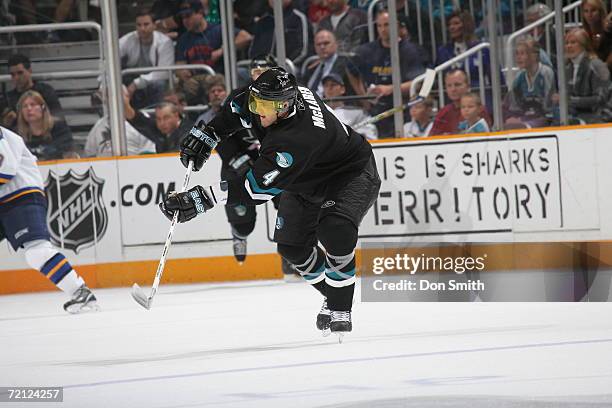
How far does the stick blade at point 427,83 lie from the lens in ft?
27.3

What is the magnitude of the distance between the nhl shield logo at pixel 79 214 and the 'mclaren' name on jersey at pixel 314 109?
12.5 feet

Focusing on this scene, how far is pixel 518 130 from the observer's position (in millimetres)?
7785

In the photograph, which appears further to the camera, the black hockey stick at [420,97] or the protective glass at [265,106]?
the black hockey stick at [420,97]

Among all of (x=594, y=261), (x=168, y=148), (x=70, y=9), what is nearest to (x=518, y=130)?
(x=594, y=261)

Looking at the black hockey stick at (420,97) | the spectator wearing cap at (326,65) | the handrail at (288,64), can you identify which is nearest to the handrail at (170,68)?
the handrail at (288,64)

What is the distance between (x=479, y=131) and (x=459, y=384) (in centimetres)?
483

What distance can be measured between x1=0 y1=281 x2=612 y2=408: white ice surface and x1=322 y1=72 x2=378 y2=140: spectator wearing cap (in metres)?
1.98

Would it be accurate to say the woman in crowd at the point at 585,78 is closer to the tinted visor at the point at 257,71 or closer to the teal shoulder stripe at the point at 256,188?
the tinted visor at the point at 257,71

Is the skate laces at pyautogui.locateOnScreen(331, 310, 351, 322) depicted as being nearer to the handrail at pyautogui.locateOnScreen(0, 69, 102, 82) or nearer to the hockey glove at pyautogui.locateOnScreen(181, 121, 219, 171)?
the hockey glove at pyautogui.locateOnScreen(181, 121, 219, 171)

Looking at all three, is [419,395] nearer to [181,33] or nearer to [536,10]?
[536,10]

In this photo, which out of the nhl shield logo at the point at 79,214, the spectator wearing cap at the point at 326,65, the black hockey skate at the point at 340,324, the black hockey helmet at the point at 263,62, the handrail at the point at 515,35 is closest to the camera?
the black hockey skate at the point at 340,324

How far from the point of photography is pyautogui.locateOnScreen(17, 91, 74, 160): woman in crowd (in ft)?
28.1

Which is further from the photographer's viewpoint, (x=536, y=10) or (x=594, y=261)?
(x=536, y=10)

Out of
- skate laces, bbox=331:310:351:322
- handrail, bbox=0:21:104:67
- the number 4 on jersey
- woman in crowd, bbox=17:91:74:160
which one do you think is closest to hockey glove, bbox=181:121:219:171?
the number 4 on jersey
